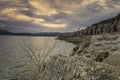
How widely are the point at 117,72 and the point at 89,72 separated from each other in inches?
72.6

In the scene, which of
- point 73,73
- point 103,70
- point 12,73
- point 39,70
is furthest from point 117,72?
point 12,73

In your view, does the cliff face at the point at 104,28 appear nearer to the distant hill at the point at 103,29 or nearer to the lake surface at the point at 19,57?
the distant hill at the point at 103,29

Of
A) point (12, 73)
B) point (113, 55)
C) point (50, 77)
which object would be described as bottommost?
point (12, 73)

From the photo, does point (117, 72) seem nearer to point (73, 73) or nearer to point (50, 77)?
point (73, 73)

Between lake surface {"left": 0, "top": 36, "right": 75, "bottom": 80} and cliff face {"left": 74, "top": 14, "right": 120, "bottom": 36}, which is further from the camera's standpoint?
cliff face {"left": 74, "top": 14, "right": 120, "bottom": 36}

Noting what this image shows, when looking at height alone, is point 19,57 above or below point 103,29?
below

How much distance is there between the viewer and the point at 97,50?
17.5 m

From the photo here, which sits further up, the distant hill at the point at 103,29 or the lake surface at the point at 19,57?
the distant hill at the point at 103,29

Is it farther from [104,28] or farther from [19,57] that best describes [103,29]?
[19,57]

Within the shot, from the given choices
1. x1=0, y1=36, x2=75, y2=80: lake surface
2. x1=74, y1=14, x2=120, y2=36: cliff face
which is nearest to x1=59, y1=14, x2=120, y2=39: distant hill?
x1=74, y1=14, x2=120, y2=36: cliff face

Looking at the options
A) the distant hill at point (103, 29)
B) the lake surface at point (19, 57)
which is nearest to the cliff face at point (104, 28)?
the distant hill at point (103, 29)

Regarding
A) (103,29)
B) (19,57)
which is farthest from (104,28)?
(19,57)

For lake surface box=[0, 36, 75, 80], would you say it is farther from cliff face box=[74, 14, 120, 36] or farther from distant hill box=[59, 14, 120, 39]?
cliff face box=[74, 14, 120, 36]

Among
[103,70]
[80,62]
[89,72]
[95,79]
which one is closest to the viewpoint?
[95,79]
